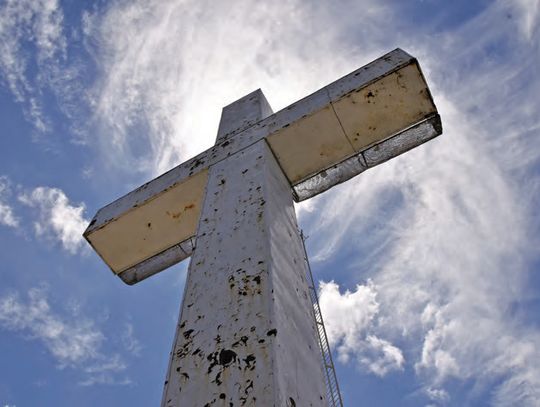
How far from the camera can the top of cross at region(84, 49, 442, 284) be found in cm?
262

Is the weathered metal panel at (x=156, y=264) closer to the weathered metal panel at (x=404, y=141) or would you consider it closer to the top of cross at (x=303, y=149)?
the top of cross at (x=303, y=149)

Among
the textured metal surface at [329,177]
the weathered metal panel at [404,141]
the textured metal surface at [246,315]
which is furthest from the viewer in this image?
the textured metal surface at [329,177]

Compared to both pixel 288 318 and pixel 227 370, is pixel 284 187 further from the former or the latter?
pixel 227 370

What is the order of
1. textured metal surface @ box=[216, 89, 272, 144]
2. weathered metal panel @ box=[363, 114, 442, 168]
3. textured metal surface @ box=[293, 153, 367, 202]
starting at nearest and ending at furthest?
weathered metal panel @ box=[363, 114, 442, 168]
textured metal surface @ box=[293, 153, 367, 202]
textured metal surface @ box=[216, 89, 272, 144]

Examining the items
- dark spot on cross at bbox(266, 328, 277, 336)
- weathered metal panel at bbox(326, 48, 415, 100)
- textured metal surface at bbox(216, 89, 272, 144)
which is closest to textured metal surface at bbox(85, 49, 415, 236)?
weathered metal panel at bbox(326, 48, 415, 100)

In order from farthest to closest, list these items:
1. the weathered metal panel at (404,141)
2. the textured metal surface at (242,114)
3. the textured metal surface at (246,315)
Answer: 1. the textured metal surface at (242,114)
2. the weathered metal panel at (404,141)
3. the textured metal surface at (246,315)

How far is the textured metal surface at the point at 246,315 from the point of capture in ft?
4.05

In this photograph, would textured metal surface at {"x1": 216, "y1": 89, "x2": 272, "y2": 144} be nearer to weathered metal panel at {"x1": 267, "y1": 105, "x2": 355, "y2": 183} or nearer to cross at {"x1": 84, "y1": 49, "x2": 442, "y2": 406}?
cross at {"x1": 84, "y1": 49, "x2": 442, "y2": 406}

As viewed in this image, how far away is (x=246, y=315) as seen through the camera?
1416 mm

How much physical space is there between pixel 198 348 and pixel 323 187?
1.65 m

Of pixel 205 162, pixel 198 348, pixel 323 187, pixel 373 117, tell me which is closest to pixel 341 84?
pixel 373 117

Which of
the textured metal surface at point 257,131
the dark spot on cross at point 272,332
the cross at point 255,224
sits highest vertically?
the textured metal surface at point 257,131

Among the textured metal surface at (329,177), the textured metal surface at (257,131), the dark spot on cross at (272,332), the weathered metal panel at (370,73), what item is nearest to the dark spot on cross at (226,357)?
the dark spot on cross at (272,332)

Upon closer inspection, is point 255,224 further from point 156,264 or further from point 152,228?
point 156,264
